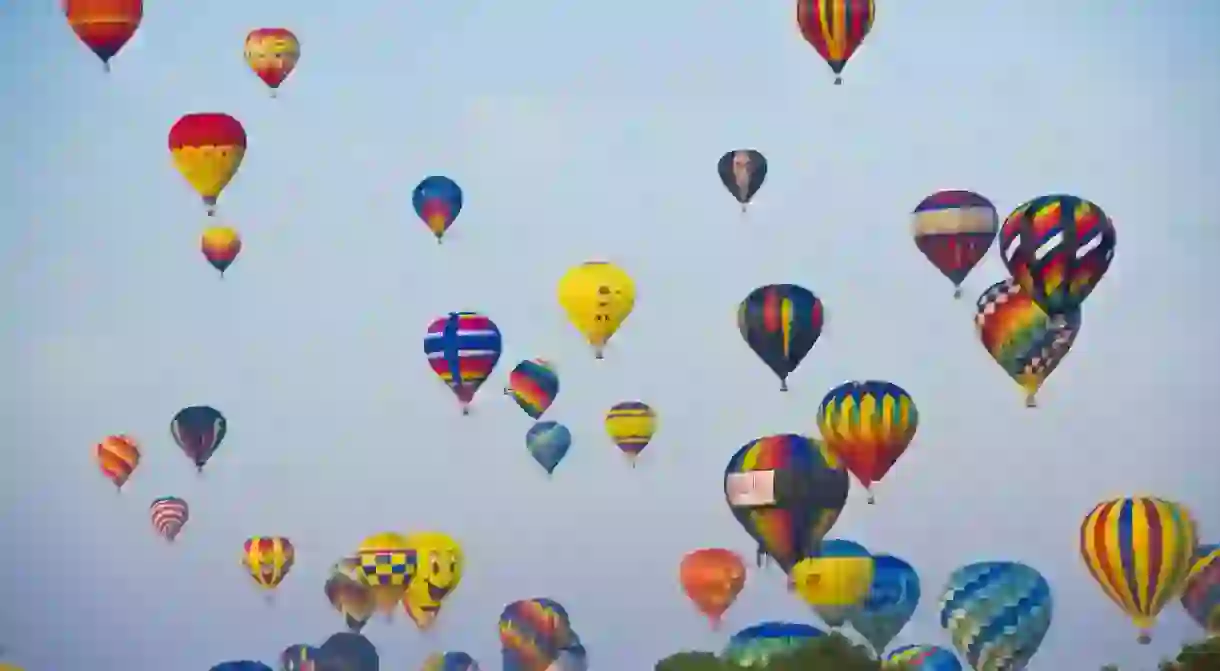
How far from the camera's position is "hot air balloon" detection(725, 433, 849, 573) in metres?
22.8

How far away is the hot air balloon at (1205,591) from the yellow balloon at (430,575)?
704 centimetres

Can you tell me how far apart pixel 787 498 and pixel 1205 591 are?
4.15m

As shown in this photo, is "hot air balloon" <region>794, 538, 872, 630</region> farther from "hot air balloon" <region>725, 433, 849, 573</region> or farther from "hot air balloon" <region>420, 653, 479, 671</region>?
"hot air balloon" <region>420, 653, 479, 671</region>

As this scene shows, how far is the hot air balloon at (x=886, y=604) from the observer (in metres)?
24.1

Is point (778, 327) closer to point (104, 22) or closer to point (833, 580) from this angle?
point (833, 580)

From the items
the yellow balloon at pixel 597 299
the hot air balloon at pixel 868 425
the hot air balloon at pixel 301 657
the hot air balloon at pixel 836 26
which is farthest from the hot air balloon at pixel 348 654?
the hot air balloon at pixel 836 26

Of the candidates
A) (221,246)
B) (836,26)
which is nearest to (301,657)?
(221,246)

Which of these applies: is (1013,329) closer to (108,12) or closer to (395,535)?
(395,535)

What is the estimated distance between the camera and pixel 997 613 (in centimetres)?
2375

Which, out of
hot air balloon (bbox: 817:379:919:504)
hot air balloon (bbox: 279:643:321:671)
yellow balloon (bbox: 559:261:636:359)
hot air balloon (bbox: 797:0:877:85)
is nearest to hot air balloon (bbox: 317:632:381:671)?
hot air balloon (bbox: 279:643:321:671)

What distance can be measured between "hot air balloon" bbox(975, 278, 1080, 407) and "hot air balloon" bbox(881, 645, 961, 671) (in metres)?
2.48

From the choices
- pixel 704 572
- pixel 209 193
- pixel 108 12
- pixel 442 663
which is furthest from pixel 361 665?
pixel 108 12

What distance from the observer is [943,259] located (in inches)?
923

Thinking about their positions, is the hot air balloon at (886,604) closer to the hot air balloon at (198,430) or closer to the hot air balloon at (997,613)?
the hot air balloon at (997,613)
